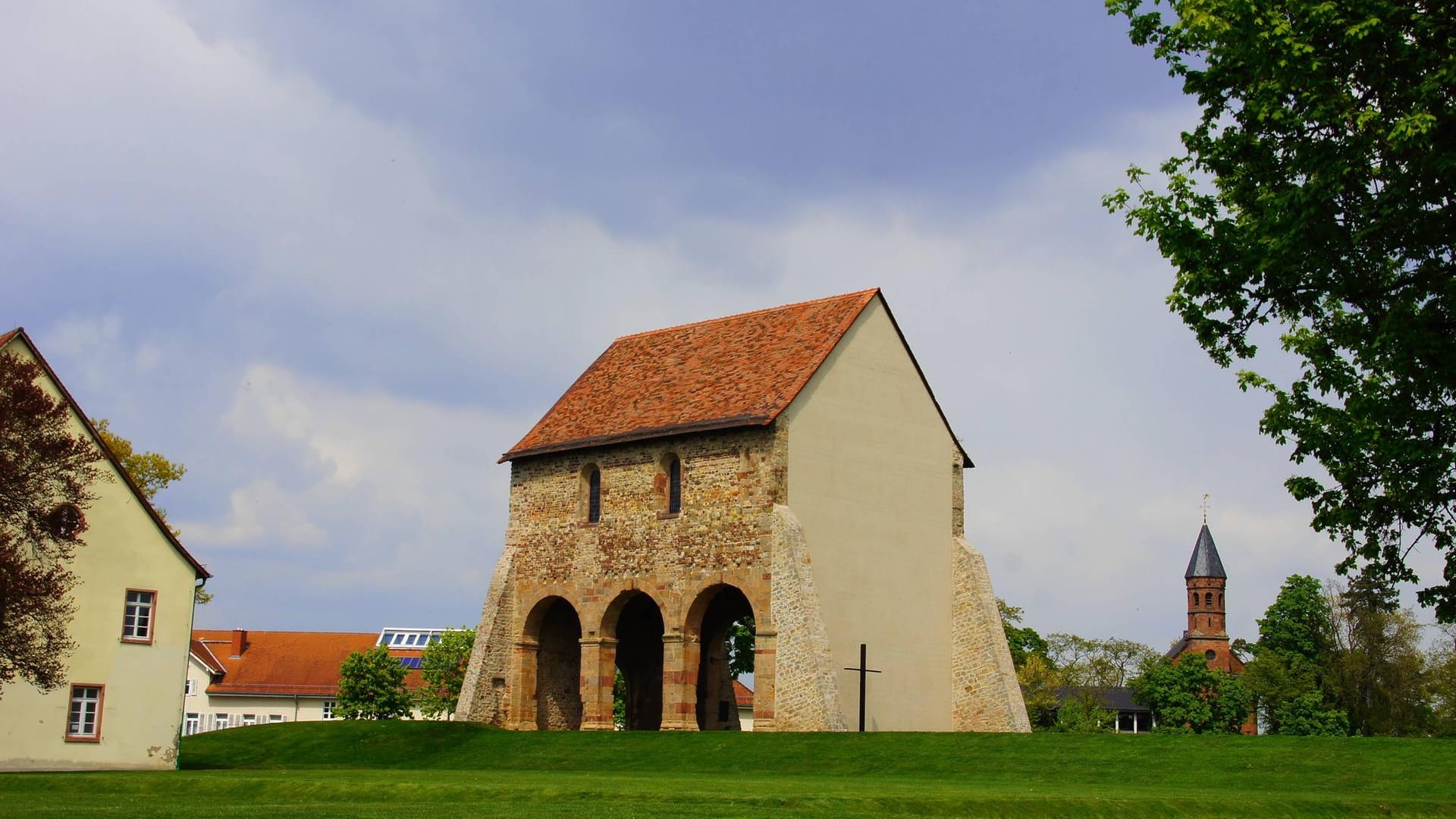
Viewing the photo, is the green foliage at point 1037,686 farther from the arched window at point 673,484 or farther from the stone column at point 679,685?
the arched window at point 673,484

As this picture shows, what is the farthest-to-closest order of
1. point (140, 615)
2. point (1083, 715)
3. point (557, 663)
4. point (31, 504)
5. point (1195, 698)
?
point (1083, 715), point (1195, 698), point (557, 663), point (140, 615), point (31, 504)

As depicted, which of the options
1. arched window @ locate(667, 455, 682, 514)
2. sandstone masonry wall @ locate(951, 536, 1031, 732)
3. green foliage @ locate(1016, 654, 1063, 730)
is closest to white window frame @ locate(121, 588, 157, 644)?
arched window @ locate(667, 455, 682, 514)

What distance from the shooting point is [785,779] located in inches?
1059

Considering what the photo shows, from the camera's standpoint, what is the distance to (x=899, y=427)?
4056cm

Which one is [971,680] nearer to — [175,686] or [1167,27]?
[175,686]

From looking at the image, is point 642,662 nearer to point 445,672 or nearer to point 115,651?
point 115,651

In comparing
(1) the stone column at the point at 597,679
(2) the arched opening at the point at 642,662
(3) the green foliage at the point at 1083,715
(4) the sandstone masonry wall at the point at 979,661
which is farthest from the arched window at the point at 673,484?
(3) the green foliage at the point at 1083,715

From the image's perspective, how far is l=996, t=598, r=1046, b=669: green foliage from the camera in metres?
74.6

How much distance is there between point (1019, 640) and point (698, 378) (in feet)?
141

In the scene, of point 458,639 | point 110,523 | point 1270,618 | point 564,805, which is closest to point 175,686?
point 110,523

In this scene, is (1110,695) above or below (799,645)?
below

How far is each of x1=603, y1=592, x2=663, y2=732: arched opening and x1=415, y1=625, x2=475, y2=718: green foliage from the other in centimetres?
2853

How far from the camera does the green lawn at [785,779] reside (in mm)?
19906

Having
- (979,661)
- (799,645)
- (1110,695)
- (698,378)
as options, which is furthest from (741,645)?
(1110,695)
